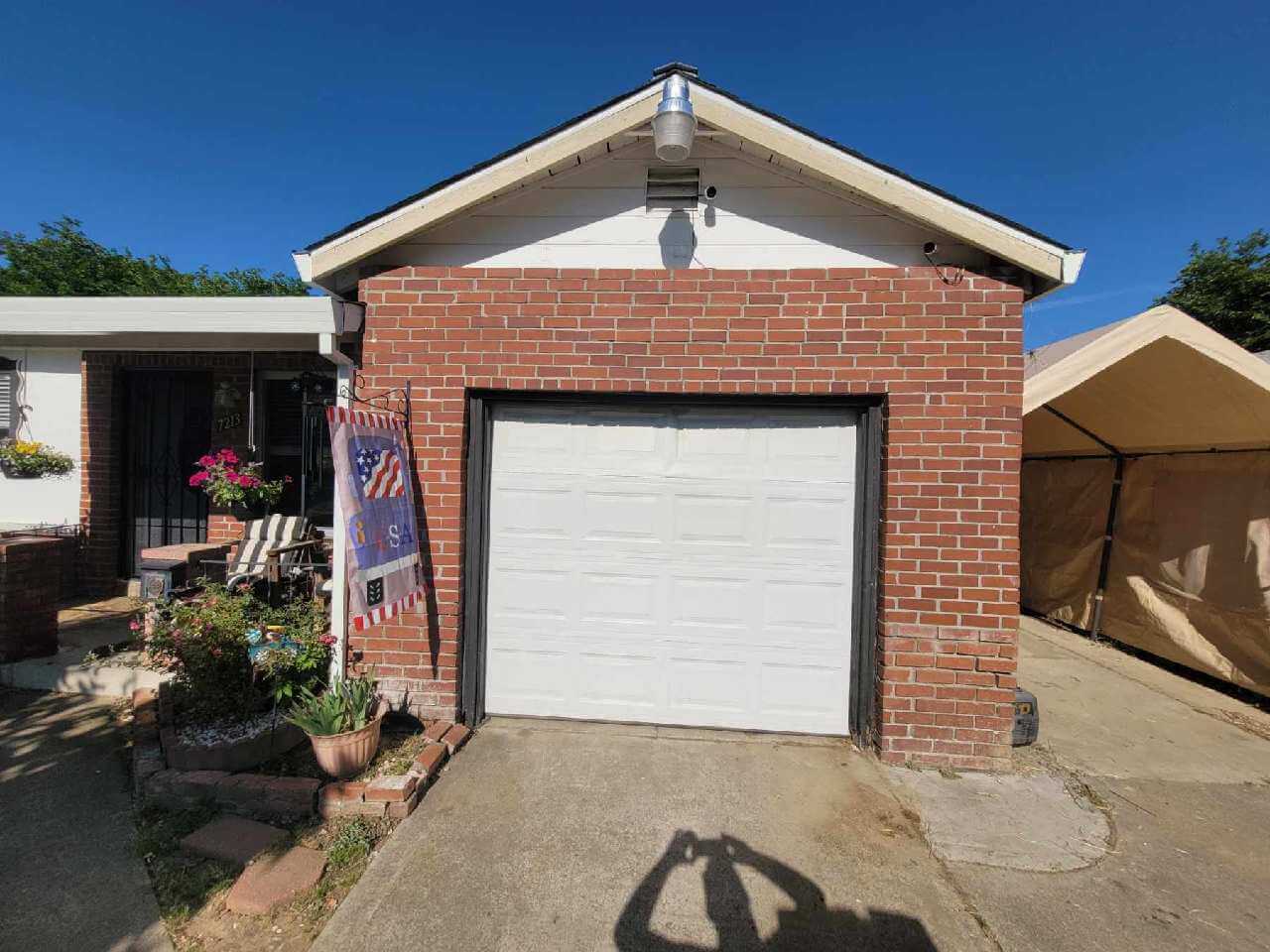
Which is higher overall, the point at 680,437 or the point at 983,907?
the point at 680,437

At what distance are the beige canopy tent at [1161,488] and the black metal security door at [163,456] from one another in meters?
7.88

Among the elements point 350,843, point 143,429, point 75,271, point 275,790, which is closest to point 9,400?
point 143,429

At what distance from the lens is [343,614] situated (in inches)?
135

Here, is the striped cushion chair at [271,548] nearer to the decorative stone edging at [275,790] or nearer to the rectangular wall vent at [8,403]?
the decorative stone edging at [275,790]

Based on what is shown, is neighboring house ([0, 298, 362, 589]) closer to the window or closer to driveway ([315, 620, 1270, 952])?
the window

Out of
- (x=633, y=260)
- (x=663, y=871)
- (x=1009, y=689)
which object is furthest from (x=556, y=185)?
(x=1009, y=689)

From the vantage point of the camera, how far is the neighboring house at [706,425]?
3.50 metres

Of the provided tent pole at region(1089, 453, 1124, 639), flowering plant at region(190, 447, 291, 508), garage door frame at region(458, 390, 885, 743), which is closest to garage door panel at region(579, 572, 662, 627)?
garage door frame at region(458, 390, 885, 743)

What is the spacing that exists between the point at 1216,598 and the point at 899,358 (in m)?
4.52

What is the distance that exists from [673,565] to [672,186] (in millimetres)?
2596

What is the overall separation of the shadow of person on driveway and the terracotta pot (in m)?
1.69

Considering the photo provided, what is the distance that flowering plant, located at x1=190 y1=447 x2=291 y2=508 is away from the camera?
519 cm

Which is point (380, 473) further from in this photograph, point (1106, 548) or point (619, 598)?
point (1106, 548)

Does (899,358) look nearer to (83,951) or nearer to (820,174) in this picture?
(820,174)
